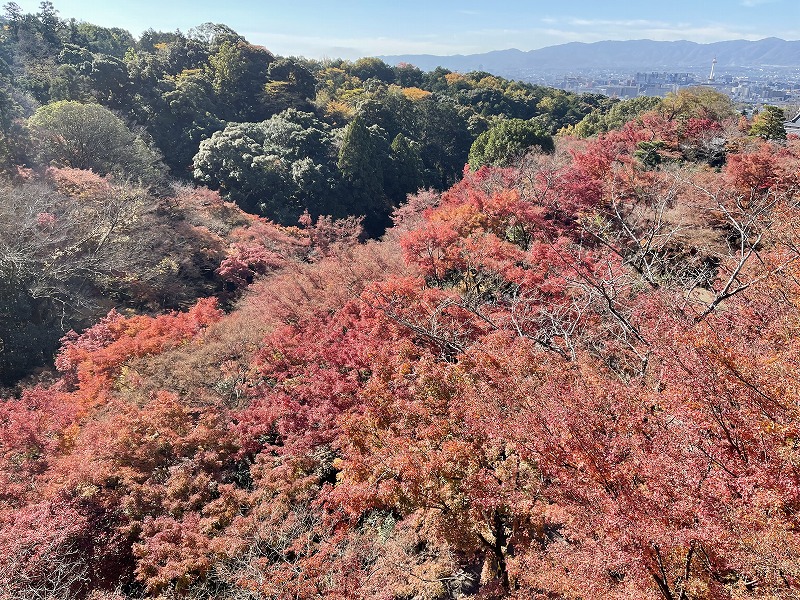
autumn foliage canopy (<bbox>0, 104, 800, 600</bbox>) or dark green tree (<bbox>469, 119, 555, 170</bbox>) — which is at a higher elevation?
dark green tree (<bbox>469, 119, 555, 170</bbox>)

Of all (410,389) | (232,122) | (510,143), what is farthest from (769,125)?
(232,122)

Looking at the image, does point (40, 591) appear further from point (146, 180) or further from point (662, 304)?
point (146, 180)

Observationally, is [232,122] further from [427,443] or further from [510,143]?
[427,443]

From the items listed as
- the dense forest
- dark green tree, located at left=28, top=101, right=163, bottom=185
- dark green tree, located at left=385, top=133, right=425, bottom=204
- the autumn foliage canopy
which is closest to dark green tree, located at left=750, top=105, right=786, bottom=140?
the dense forest

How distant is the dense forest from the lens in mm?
5773

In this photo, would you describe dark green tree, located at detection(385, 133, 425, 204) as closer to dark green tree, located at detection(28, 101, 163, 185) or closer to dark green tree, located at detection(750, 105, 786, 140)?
dark green tree, located at detection(28, 101, 163, 185)

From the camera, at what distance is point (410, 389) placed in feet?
30.7

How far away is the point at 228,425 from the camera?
40.1 ft

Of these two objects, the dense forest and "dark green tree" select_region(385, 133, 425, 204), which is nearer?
the dense forest

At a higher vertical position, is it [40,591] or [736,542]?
[736,542]

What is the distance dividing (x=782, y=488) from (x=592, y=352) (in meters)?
7.14

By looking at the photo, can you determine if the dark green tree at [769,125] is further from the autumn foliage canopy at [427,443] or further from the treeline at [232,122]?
the treeline at [232,122]

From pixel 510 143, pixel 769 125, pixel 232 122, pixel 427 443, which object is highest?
pixel 769 125

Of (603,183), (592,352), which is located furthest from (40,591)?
(603,183)
